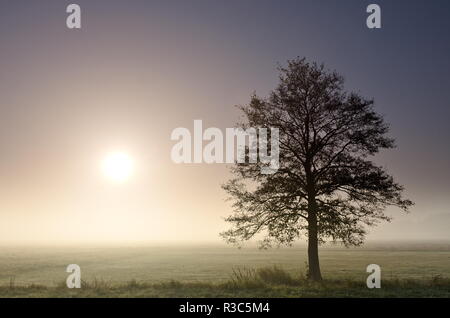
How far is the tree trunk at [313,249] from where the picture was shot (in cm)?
2492

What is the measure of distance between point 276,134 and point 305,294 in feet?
34.2

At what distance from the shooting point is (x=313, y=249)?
2516cm

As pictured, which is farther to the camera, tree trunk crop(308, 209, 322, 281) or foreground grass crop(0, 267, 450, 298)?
tree trunk crop(308, 209, 322, 281)

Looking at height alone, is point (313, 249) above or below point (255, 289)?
above

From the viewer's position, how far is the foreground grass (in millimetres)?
19328

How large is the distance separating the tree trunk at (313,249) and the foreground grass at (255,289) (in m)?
0.89

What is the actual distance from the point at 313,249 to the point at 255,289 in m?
5.62

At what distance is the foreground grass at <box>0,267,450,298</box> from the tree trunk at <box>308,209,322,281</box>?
2.91 ft

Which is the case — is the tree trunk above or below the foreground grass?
above

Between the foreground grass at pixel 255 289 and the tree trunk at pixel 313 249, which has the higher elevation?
the tree trunk at pixel 313 249

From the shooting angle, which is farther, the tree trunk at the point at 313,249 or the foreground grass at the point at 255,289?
the tree trunk at the point at 313,249

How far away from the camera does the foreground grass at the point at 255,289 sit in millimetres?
19328

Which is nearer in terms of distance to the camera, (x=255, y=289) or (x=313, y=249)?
(x=255, y=289)
